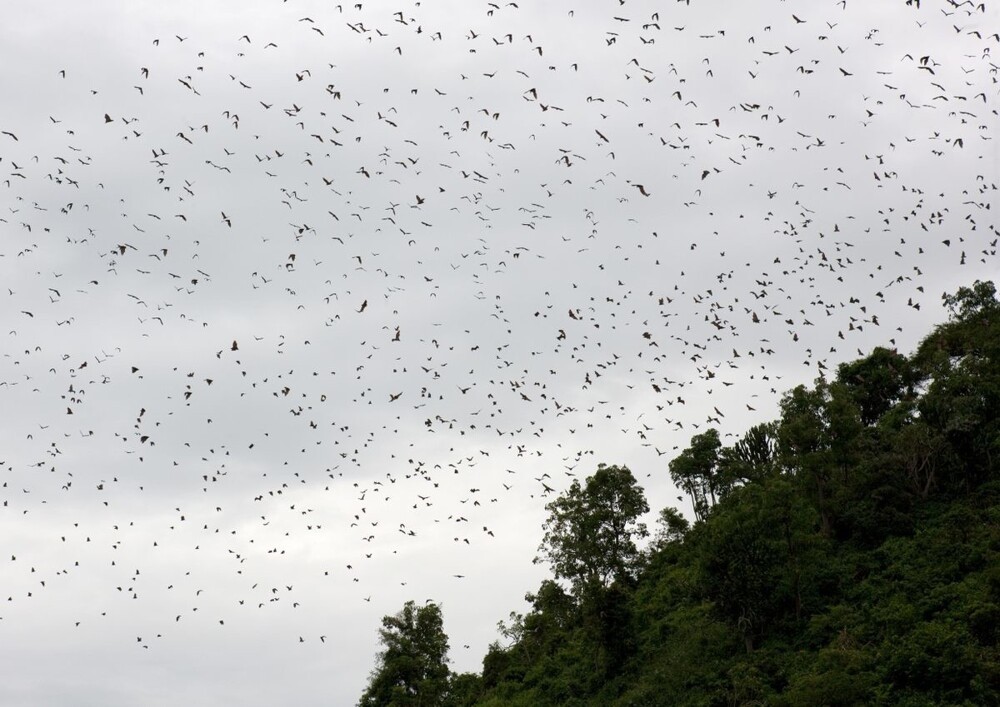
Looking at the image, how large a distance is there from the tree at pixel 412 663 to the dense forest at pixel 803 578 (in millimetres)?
198

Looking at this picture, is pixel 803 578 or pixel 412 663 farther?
pixel 412 663

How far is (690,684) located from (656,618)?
37.0ft

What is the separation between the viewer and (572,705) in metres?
60.8

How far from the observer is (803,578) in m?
56.8

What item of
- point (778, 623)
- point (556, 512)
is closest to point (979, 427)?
point (778, 623)

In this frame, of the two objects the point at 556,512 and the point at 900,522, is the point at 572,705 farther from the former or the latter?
the point at 900,522

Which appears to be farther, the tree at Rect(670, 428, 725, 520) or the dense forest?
the tree at Rect(670, 428, 725, 520)

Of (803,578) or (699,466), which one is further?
(699,466)

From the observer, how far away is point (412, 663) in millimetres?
79812

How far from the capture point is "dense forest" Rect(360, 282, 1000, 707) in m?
47.2

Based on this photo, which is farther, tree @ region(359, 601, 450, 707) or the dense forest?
tree @ region(359, 601, 450, 707)

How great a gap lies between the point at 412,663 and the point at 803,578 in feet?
114

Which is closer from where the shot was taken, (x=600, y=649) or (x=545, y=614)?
(x=600, y=649)

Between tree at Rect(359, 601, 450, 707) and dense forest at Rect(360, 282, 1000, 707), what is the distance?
198 mm
